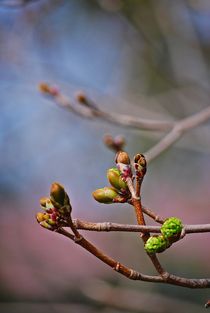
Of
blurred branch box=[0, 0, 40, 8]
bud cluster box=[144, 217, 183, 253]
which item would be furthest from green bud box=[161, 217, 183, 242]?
blurred branch box=[0, 0, 40, 8]

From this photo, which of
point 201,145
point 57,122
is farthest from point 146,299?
point 57,122

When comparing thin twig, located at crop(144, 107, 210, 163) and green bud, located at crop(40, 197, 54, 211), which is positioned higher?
thin twig, located at crop(144, 107, 210, 163)

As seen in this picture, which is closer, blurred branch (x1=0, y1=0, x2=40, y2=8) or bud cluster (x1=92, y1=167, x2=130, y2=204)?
bud cluster (x1=92, y1=167, x2=130, y2=204)

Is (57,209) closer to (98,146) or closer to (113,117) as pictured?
(113,117)

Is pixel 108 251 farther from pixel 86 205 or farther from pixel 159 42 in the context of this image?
pixel 159 42

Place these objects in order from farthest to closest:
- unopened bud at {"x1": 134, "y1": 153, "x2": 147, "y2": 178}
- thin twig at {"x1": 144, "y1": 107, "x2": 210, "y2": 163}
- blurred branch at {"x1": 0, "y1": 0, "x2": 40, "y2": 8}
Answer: blurred branch at {"x1": 0, "y1": 0, "x2": 40, "y2": 8} → thin twig at {"x1": 144, "y1": 107, "x2": 210, "y2": 163} → unopened bud at {"x1": 134, "y1": 153, "x2": 147, "y2": 178}

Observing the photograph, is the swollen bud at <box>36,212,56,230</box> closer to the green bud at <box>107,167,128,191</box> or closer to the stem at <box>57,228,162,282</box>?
the stem at <box>57,228,162,282</box>

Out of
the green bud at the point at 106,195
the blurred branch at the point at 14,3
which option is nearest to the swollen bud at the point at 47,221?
the green bud at the point at 106,195
